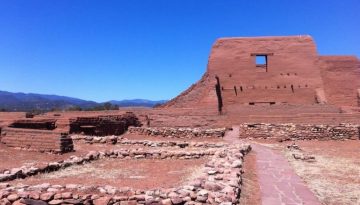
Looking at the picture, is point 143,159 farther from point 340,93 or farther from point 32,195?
point 340,93

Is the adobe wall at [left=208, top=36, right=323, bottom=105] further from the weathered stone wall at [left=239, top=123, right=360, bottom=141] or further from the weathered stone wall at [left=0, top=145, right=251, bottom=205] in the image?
the weathered stone wall at [left=0, top=145, right=251, bottom=205]

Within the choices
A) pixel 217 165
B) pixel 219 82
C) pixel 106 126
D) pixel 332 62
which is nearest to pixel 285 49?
pixel 332 62

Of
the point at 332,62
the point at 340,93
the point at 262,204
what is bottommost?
the point at 262,204

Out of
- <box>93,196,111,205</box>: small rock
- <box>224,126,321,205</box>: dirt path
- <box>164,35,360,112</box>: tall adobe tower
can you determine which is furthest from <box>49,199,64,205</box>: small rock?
<box>164,35,360,112</box>: tall adobe tower

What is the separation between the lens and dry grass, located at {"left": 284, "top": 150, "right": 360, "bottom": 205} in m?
8.67

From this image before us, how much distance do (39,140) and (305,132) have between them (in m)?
12.5

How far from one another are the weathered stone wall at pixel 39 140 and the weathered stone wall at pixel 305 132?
9.59 metres

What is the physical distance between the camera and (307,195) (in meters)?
8.68

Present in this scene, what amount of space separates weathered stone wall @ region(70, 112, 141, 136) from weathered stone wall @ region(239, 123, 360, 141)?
6979mm

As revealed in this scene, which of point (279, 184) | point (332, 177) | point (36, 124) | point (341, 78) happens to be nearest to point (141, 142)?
point (36, 124)

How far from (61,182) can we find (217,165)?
12.3ft

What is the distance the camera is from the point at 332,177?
35.4ft

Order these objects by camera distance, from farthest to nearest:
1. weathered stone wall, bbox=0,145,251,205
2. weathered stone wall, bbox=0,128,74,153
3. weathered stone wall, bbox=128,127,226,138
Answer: weathered stone wall, bbox=128,127,226,138 < weathered stone wall, bbox=0,128,74,153 < weathered stone wall, bbox=0,145,251,205

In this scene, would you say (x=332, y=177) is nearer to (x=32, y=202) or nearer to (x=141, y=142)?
(x=32, y=202)
